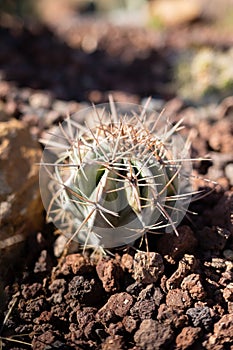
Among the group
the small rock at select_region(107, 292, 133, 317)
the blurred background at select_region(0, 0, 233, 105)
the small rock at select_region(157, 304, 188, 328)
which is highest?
the blurred background at select_region(0, 0, 233, 105)

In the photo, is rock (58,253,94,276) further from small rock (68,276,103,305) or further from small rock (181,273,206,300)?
small rock (181,273,206,300)

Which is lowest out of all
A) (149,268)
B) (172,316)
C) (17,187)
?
(172,316)

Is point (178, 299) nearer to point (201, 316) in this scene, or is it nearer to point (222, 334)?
point (201, 316)

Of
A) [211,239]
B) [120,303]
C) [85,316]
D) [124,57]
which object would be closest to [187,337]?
[120,303]

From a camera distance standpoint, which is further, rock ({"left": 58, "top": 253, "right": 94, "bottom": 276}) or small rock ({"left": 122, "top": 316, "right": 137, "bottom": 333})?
rock ({"left": 58, "top": 253, "right": 94, "bottom": 276})

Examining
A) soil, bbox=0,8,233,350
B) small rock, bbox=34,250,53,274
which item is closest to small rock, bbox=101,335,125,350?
soil, bbox=0,8,233,350

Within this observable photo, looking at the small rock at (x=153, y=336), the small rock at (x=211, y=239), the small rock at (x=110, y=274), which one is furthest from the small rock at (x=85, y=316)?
the small rock at (x=211, y=239)
